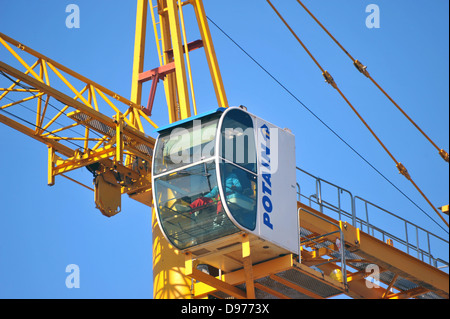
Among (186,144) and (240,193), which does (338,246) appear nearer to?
(240,193)

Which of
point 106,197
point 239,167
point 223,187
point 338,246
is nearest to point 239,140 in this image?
point 239,167

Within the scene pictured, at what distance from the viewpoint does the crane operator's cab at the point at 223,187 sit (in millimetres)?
26438

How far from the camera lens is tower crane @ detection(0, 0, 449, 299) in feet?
87.6

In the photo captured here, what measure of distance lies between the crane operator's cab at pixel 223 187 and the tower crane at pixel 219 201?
3cm

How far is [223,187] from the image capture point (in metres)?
26.2

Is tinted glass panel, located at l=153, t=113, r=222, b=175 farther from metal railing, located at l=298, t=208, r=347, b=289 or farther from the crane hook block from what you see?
the crane hook block

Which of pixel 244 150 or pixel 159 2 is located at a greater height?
pixel 159 2

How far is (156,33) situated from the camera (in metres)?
38.8

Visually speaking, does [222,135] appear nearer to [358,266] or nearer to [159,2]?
[358,266]

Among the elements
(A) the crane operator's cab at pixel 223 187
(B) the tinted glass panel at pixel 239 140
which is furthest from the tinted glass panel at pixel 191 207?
(B) the tinted glass panel at pixel 239 140

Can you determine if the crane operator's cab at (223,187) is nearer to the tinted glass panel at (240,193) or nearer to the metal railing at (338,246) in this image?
the tinted glass panel at (240,193)

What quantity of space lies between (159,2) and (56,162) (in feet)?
23.7
